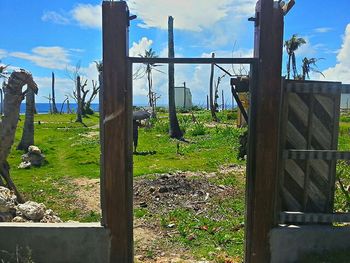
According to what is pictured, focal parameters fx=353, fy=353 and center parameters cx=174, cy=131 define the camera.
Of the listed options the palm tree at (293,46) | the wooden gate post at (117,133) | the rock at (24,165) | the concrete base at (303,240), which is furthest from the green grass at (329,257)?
the palm tree at (293,46)

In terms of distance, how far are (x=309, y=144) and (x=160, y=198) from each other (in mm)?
4560

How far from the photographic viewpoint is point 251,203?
14.5 feet

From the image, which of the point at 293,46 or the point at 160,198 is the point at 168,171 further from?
the point at 293,46

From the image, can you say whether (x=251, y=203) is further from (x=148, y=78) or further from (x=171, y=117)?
(x=148, y=78)

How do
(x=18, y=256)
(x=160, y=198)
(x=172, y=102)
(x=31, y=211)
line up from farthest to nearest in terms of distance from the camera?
(x=172, y=102)
(x=160, y=198)
(x=31, y=211)
(x=18, y=256)

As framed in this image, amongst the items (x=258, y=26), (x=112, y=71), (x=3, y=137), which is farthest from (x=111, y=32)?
(x=3, y=137)

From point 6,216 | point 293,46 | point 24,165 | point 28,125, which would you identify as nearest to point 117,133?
point 6,216

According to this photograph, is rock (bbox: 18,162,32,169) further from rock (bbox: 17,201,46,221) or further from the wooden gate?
the wooden gate

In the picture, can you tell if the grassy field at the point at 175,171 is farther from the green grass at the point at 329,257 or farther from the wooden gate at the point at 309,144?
the wooden gate at the point at 309,144

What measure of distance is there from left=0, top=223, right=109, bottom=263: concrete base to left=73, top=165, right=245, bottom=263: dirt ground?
1.05 meters

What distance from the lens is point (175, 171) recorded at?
1120 cm

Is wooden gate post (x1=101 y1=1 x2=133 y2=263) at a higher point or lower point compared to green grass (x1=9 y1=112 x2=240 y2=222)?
higher

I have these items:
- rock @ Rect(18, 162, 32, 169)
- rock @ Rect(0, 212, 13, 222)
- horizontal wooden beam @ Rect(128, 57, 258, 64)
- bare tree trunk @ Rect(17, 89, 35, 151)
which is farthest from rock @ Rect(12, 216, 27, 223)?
bare tree trunk @ Rect(17, 89, 35, 151)

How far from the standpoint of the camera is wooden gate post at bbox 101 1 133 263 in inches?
162
